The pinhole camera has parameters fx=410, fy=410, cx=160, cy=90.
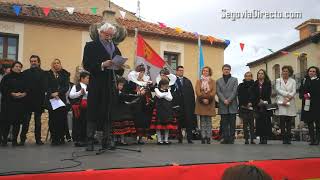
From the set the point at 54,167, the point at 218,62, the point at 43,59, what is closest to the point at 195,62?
the point at 218,62

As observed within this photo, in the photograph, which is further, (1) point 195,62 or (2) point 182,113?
(1) point 195,62

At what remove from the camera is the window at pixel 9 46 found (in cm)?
1518

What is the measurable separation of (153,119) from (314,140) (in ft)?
9.77

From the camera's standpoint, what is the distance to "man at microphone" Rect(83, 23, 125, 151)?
5.08m

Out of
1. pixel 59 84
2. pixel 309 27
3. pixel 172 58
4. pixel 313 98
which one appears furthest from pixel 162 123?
pixel 309 27

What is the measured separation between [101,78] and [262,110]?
3.76 metres

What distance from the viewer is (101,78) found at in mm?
5207

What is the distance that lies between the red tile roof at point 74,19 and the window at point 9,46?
713 mm

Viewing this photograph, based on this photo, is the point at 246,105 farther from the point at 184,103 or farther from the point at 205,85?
the point at 184,103

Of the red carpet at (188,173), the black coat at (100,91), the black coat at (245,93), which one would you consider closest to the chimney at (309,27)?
the black coat at (245,93)

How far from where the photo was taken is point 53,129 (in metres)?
6.96

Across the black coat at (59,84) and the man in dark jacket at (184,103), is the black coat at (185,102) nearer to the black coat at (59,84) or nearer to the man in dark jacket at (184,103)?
the man in dark jacket at (184,103)

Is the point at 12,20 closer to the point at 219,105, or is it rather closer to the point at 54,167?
the point at 219,105

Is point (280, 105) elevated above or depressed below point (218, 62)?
below
